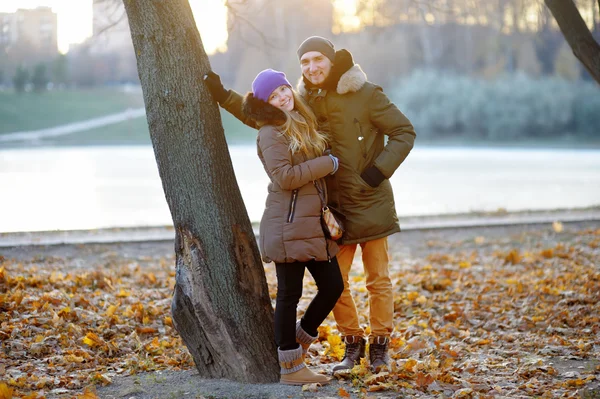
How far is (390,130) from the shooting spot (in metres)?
4.37

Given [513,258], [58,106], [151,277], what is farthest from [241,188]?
[58,106]

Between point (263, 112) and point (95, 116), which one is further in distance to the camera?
point (95, 116)

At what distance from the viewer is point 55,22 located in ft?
32.8

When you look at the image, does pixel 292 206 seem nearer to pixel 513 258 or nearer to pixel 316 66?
pixel 316 66

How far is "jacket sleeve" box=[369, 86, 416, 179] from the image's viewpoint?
14.1 ft

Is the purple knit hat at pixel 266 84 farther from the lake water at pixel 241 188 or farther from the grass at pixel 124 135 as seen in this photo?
the grass at pixel 124 135

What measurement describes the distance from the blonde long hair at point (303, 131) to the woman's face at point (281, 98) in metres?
0.05

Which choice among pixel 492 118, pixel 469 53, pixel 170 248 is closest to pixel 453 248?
pixel 170 248

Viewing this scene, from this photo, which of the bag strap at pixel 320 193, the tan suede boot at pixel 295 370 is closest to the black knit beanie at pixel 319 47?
the bag strap at pixel 320 193

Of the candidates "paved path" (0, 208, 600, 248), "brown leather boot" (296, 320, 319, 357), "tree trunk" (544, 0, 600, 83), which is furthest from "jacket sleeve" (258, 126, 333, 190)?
"paved path" (0, 208, 600, 248)

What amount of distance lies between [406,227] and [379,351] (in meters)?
7.16

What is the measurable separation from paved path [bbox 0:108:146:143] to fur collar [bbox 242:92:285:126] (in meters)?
38.2

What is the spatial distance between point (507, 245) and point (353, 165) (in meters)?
6.45

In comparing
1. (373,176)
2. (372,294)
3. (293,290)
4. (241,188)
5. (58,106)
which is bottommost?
(372,294)
